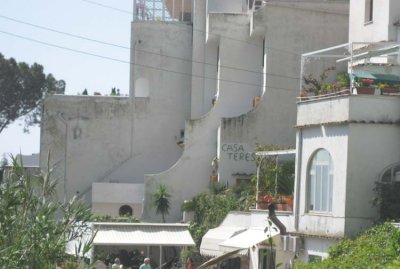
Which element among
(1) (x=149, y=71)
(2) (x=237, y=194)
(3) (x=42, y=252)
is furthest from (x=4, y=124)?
(3) (x=42, y=252)

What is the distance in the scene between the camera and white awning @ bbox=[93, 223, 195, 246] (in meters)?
40.0

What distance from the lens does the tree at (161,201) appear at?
49.9m

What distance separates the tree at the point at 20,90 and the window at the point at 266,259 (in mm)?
40308

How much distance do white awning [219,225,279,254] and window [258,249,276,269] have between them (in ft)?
1.19

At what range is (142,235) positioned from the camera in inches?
1606

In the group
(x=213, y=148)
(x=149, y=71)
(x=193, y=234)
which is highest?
(x=149, y=71)

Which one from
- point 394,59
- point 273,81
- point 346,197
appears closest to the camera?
point 346,197

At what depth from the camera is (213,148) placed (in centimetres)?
5100

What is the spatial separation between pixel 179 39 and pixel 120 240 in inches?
664

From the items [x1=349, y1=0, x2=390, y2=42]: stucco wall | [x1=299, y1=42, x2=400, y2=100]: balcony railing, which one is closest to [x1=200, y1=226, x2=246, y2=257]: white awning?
[x1=299, y1=42, x2=400, y2=100]: balcony railing

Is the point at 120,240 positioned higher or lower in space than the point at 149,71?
lower

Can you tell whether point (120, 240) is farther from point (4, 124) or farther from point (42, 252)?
point (4, 124)

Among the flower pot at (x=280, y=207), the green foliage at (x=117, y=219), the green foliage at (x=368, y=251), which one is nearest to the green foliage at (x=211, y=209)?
the green foliage at (x=117, y=219)

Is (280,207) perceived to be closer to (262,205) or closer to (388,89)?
(262,205)
